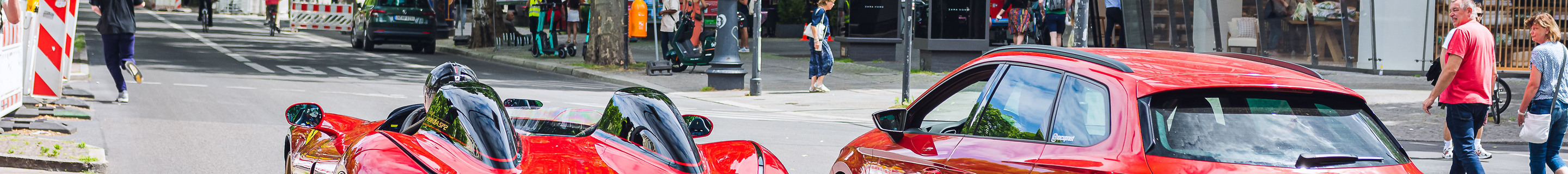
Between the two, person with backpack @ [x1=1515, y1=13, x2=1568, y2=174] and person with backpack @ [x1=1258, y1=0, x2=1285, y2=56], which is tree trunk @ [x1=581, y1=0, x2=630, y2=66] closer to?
person with backpack @ [x1=1258, y1=0, x2=1285, y2=56]

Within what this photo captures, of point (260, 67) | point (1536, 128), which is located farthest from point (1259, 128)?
point (260, 67)

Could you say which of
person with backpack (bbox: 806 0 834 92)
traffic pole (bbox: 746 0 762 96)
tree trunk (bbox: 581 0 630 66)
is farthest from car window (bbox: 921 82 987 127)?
tree trunk (bbox: 581 0 630 66)

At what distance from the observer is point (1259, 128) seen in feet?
10.4

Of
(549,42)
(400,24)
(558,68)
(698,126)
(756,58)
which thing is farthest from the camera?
(400,24)

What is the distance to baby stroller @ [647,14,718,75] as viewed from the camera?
16.2 m

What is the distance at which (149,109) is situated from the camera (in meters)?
9.96

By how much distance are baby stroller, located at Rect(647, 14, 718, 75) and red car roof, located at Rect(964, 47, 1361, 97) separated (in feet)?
40.7

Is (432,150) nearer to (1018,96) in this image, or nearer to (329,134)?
(329,134)

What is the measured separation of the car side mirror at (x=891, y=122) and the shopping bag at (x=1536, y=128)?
3.10m

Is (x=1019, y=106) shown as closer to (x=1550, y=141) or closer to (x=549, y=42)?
(x=1550, y=141)

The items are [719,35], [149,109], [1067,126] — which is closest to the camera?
[1067,126]

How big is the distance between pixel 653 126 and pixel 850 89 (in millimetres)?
10791

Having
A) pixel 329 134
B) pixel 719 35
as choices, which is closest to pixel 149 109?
pixel 719 35

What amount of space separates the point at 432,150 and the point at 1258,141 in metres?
1.93
